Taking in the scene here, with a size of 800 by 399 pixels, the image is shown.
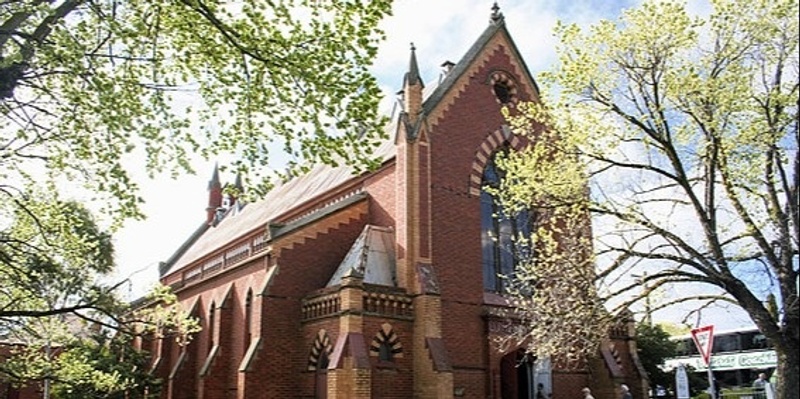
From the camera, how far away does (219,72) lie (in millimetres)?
9383

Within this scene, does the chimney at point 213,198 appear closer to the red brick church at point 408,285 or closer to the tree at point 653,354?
the red brick church at point 408,285

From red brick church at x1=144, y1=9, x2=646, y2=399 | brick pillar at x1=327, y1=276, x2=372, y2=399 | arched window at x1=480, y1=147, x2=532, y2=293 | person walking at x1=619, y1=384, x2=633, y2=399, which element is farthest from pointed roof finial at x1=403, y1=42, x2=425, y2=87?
person walking at x1=619, y1=384, x2=633, y2=399

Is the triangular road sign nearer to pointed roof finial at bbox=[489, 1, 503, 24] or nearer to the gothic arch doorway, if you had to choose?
the gothic arch doorway

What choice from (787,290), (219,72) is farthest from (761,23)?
(219,72)

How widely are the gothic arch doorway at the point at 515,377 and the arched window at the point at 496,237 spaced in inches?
91.3

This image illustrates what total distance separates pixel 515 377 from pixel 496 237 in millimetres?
4552

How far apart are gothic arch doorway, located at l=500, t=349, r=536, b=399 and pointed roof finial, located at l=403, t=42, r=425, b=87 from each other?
29.8ft

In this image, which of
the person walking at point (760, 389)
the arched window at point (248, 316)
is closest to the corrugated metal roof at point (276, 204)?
the arched window at point (248, 316)

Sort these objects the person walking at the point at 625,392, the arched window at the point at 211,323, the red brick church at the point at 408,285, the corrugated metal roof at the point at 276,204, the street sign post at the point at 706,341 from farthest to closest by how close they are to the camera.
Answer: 1. the corrugated metal roof at the point at 276,204
2. the arched window at the point at 211,323
3. the person walking at the point at 625,392
4. the red brick church at the point at 408,285
5. the street sign post at the point at 706,341

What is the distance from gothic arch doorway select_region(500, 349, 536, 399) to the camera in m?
22.6

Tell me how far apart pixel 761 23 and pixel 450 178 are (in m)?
10.8

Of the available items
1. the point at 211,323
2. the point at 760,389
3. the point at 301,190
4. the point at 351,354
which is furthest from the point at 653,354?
the point at 351,354

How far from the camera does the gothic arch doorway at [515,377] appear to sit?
74.3 feet

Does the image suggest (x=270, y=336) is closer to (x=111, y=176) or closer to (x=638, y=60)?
(x=111, y=176)
